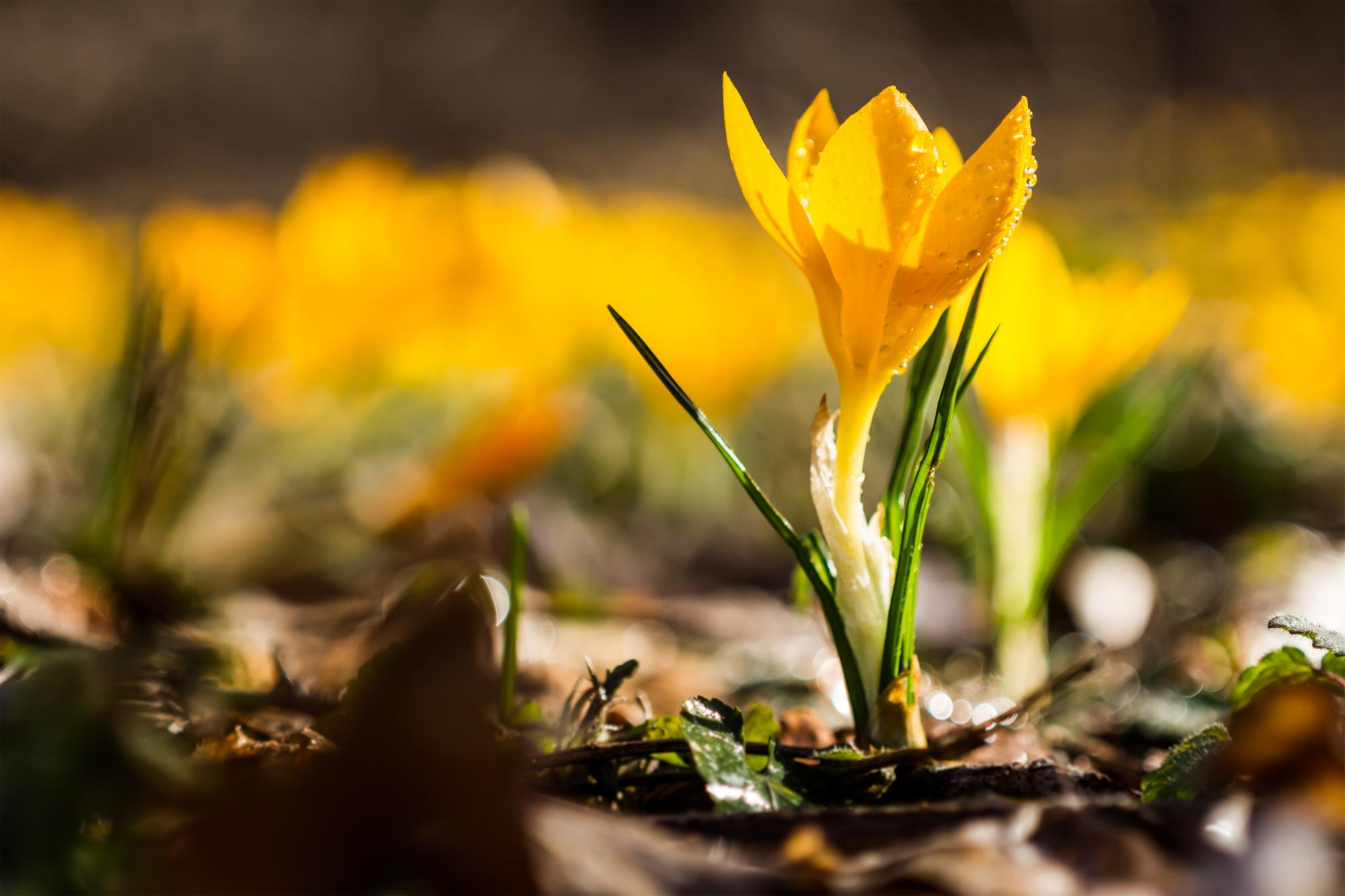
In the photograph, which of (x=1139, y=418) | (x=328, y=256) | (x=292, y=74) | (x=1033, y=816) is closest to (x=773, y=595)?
(x=1139, y=418)

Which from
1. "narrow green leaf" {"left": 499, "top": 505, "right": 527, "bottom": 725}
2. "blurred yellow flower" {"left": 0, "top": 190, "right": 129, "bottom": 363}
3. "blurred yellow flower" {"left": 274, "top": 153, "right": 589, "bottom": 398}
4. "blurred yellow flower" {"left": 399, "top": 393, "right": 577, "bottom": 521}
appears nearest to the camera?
"narrow green leaf" {"left": 499, "top": 505, "right": 527, "bottom": 725}

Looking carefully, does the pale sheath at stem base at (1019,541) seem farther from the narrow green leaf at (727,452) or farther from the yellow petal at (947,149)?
the narrow green leaf at (727,452)

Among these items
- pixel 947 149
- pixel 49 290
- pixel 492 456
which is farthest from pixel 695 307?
pixel 49 290

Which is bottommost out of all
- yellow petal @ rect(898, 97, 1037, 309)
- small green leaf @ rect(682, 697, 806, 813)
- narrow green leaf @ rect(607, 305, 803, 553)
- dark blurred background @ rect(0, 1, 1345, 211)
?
small green leaf @ rect(682, 697, 806, 813)

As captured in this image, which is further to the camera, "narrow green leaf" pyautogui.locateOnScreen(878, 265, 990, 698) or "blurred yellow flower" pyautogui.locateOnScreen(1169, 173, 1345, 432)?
"blurred yellow flower" pyautogui.locateOnScreen(1169, 173, 1345, 432)

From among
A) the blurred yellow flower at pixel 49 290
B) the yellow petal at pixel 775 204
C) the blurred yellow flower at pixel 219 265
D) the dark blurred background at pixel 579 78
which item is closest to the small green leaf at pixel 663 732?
the yellow petal at pixel 775 204

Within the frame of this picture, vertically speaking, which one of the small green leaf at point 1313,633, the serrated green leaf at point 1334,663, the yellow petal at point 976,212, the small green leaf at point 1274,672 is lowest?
the small green leaf at point 1274,672

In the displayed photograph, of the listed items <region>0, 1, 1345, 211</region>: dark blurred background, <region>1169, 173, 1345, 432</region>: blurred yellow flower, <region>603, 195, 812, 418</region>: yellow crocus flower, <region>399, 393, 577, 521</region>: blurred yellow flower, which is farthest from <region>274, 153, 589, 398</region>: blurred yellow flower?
<region>0, 1, 1345, 211</region>: dark blurred background

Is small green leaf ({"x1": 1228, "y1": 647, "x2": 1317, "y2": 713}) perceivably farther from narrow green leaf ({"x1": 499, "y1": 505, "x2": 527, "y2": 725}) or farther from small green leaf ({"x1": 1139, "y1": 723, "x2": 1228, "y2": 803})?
narrow green leaf ({"x1": 499, "y1": 505, "x2": 527, "y2": 725})
